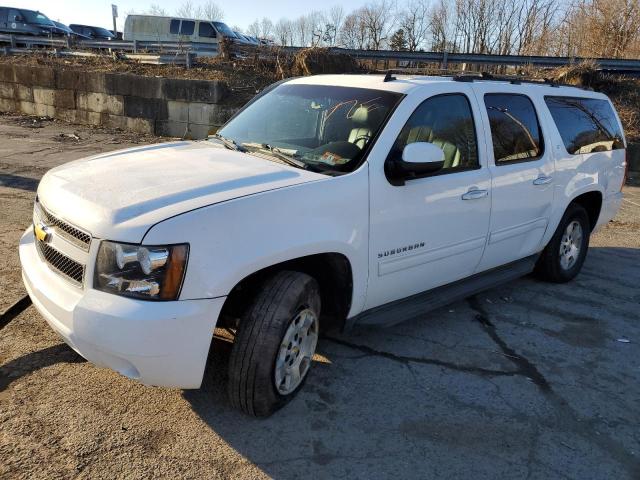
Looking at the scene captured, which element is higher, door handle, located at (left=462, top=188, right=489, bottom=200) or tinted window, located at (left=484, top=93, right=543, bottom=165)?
tinted window, located at (left=484, top=93, right=543, bottom=165)

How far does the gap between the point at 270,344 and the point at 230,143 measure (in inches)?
64.9

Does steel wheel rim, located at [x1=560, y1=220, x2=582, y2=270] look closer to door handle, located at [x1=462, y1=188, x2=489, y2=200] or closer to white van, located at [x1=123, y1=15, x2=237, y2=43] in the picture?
door handle, located at [x1=462, y1=188, x2=489, y2=200]

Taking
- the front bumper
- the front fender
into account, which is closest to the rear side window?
the front fender

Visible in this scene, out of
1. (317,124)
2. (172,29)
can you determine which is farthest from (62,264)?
(172,29)

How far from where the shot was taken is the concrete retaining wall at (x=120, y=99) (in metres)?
12.5

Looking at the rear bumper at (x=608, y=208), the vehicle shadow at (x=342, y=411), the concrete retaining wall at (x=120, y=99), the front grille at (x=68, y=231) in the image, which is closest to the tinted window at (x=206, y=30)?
the concrete retaining wall at (x=120, y=99)

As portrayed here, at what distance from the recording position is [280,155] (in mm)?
3531

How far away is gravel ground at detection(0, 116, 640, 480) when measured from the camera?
273 centimetres

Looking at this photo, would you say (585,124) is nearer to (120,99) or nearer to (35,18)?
(120,99)

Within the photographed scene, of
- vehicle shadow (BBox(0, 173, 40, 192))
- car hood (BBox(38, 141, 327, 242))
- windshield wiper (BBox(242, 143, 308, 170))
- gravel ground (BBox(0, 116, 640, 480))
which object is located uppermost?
windshield wiper (BBox(242, 143, 308, 170))

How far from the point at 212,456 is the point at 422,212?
192 centimetres

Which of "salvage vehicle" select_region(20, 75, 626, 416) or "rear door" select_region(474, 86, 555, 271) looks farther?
"rear door" select_region(474, 86, 555, 271)

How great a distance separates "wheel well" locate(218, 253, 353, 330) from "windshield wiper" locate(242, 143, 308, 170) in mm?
582

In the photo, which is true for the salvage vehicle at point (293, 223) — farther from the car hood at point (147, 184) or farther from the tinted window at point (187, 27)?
the tinted window at point (187, 27)
